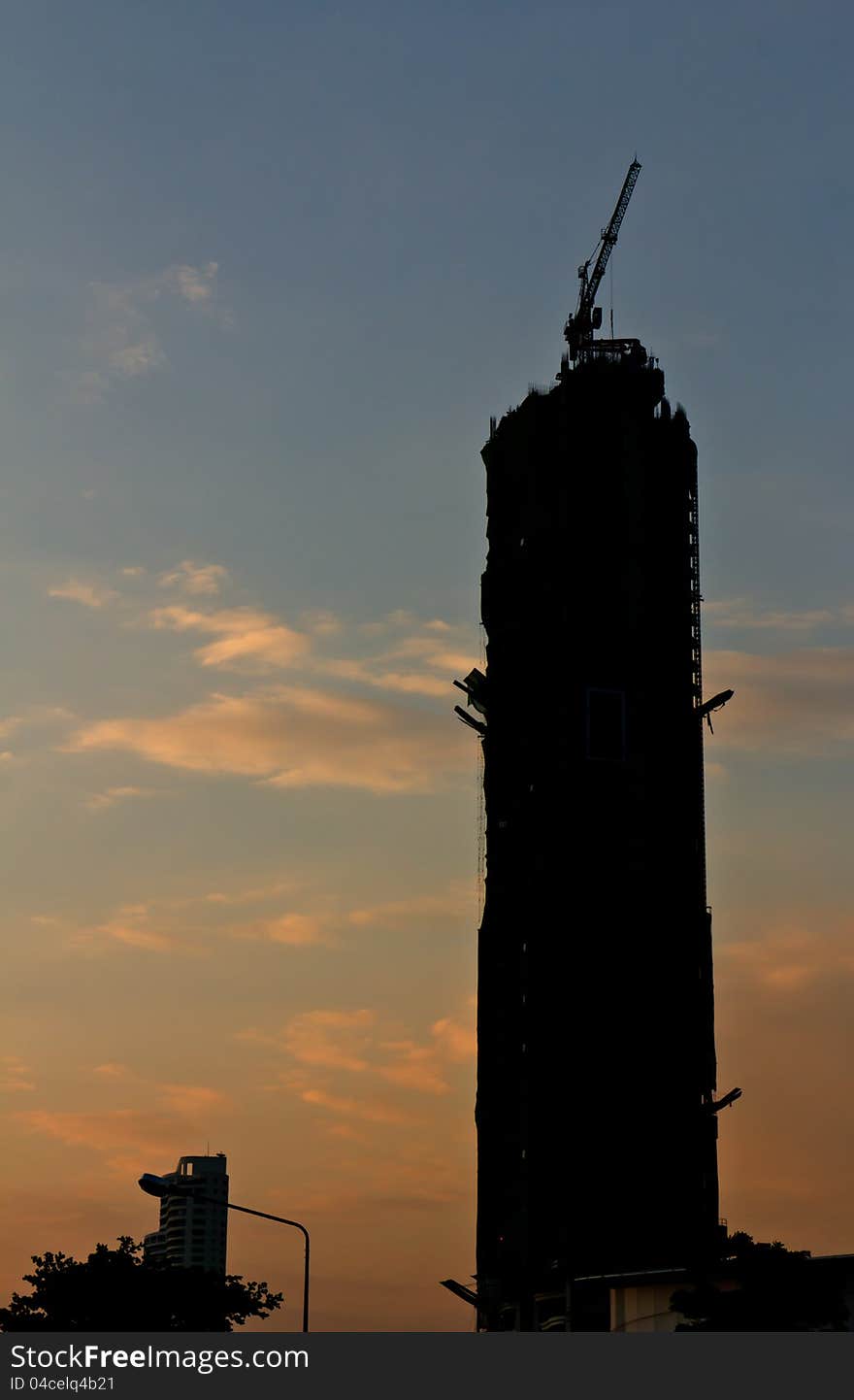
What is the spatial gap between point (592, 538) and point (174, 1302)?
79.4m

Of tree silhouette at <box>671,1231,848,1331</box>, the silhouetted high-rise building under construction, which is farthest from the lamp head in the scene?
the silhouetted high-rise building under construction

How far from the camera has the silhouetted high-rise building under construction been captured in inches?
5276

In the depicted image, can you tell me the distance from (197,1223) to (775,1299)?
7821 cm

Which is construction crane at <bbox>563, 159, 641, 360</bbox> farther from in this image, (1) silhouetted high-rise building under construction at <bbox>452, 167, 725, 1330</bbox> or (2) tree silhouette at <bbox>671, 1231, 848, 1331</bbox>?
(2) tree silhouette at <bbox>671, 1231, 848, 1331</bbox>

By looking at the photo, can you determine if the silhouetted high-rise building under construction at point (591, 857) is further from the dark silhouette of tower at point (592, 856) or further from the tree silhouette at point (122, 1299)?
the tree silhouette at point (122, 1299)

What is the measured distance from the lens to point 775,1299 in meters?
70.2

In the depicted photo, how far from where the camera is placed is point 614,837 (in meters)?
145

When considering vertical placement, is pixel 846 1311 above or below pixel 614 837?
below

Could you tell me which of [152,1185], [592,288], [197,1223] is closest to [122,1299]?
[152,1185]

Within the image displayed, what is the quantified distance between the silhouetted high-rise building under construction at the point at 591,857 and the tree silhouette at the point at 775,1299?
56575 mm

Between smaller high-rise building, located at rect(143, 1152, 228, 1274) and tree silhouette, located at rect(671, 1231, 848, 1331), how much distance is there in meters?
67.3
